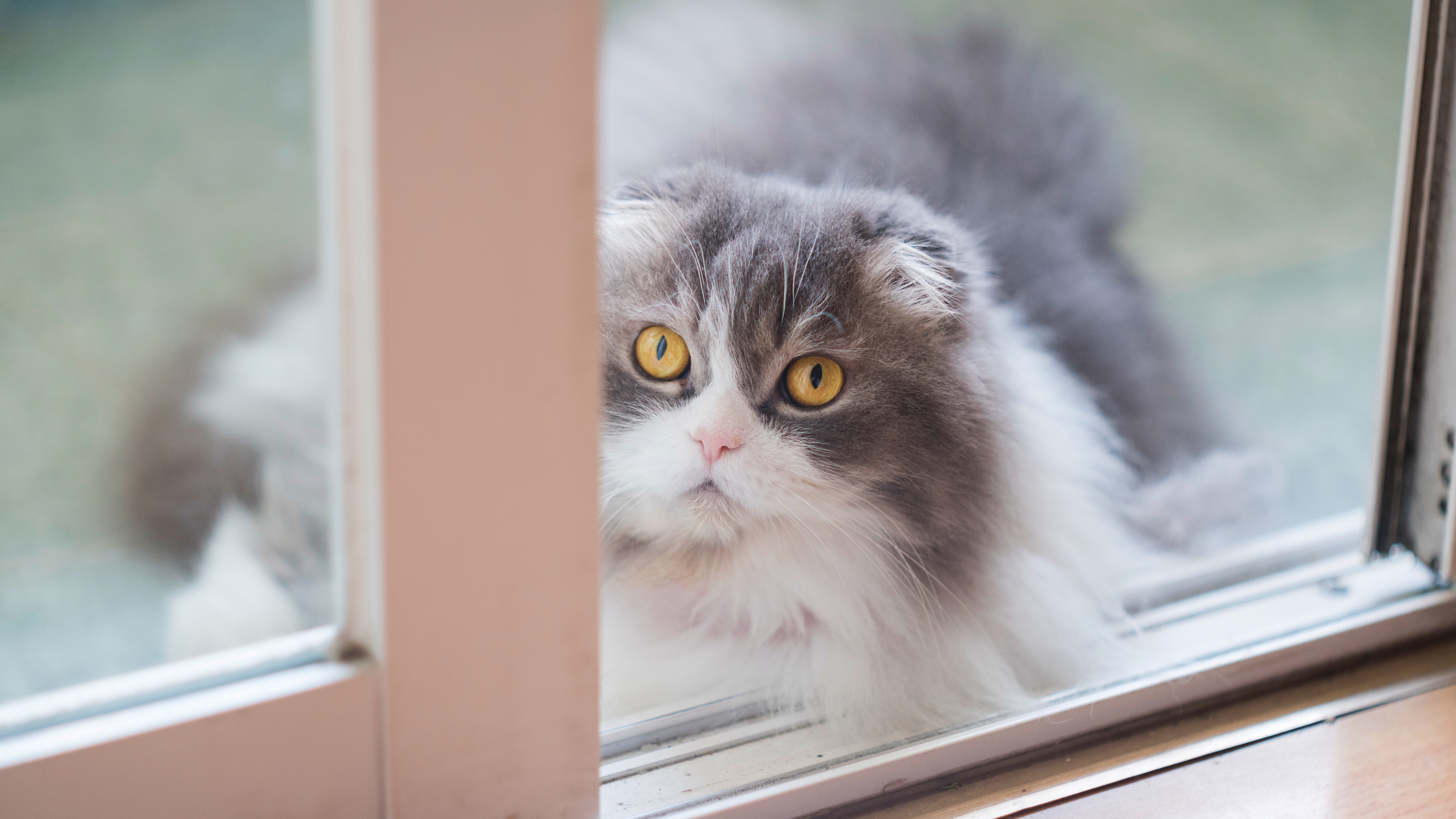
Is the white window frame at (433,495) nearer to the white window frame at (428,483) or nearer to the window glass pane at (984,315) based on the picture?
the white window frame at (428,483)

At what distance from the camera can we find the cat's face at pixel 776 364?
3.22 ft

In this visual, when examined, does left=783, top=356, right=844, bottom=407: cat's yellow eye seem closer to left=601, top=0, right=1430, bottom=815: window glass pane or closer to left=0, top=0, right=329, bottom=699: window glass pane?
left=601, top=0, right=1430, bottom=815: window glass pane

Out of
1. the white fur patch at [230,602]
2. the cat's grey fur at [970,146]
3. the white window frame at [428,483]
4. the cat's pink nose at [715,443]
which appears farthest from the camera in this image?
the cat's grey fur at [970,146]

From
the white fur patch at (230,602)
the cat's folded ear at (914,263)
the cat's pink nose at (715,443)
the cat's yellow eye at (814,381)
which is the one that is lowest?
the white fur patch at (230,602)

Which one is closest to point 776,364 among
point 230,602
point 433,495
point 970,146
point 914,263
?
point 914,263

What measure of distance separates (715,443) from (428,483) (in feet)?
0.97

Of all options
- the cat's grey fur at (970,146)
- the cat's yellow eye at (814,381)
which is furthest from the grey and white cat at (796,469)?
the cat's grey fur at (970,146)

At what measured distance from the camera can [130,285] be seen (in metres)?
0.80

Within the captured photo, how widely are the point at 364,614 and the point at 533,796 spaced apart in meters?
0.21

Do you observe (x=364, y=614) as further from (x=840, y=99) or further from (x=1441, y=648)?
(x=840, y=99)

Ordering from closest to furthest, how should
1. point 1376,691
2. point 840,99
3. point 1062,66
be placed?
1. point 1376,691
2. point 840,99
3. point 1062,66

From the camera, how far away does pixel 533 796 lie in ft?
2.78

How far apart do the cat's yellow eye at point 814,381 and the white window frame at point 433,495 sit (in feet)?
0.93

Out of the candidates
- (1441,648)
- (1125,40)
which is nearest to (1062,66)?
(1125,40)
